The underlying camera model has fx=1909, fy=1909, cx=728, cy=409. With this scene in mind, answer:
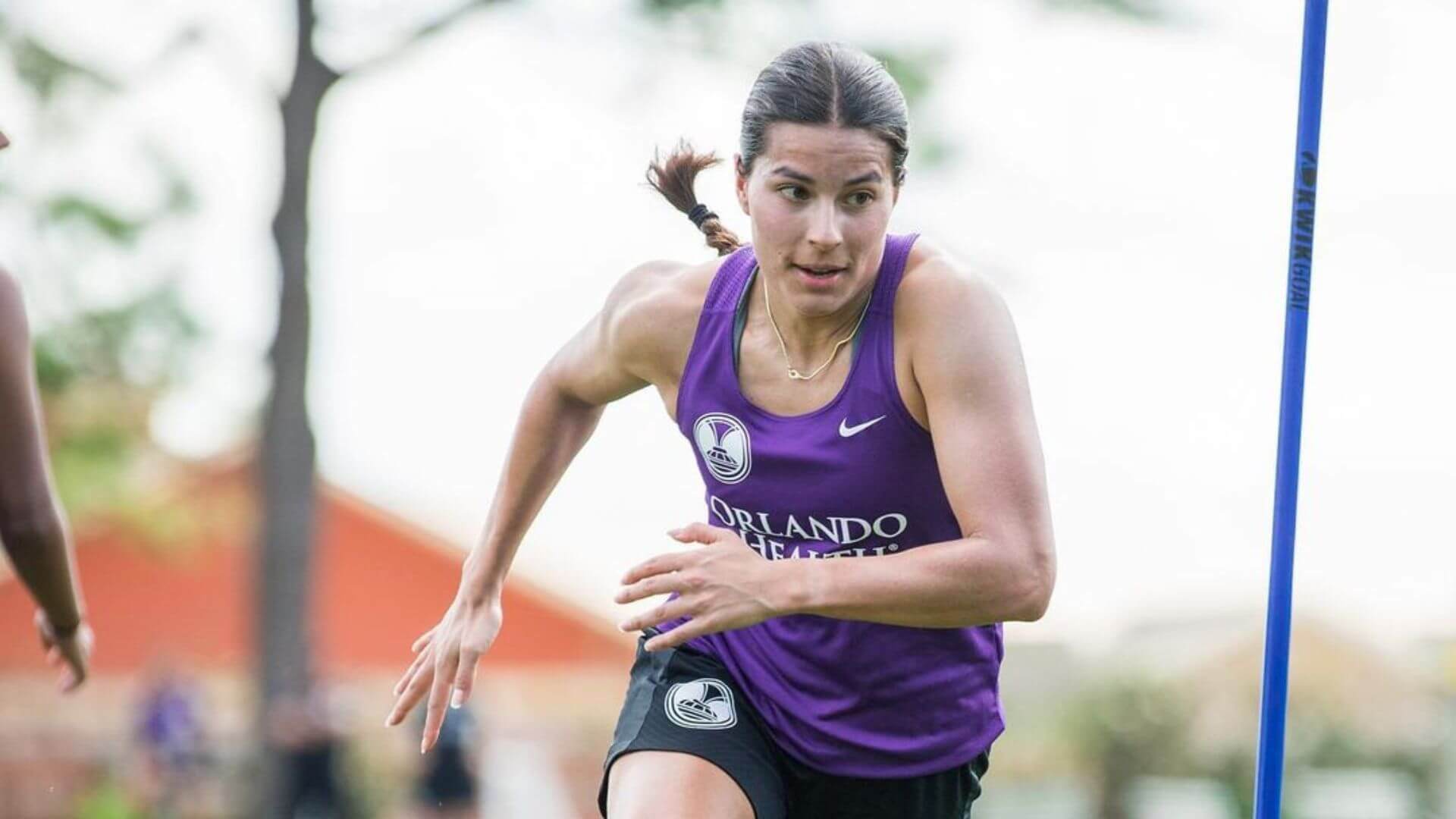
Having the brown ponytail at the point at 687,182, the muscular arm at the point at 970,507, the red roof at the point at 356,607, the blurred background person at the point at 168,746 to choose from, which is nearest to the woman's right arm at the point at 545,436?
the brown ponytail at the point at 687,182

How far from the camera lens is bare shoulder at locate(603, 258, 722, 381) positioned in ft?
11.5

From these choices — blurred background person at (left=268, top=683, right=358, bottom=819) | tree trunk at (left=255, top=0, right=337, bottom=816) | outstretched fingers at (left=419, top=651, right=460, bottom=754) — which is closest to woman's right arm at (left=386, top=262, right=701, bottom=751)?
outstretched fingers at (left=419, top=651, right=460, bottom=754)

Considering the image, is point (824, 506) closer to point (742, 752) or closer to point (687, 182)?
point (742, 752)

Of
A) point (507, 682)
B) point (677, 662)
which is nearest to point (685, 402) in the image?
point (677, 662)

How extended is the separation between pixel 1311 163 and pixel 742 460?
1200 millimetres

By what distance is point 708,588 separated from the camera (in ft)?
9.56

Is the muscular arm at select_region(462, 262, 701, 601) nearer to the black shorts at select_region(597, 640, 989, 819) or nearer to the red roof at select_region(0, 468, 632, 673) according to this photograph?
the black shorts at select_region(597, 640, 989, 819)

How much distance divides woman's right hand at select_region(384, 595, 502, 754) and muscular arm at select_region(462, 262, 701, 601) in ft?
0.15

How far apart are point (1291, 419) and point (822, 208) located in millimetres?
1000

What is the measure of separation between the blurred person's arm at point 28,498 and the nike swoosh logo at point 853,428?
56.4 inches

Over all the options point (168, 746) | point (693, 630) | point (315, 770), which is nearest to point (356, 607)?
point (168, 746)

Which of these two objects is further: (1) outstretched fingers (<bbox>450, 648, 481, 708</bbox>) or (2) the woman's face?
(1) outstretched fingers (<bbox>450, 648, 481, 708</bbox>)

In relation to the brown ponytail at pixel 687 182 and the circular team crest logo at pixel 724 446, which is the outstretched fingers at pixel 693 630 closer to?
the circular team crest logo at pixel 724 446

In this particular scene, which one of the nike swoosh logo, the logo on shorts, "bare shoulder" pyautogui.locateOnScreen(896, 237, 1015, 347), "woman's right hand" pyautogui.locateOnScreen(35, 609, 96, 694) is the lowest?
"woman's right hand" pyautogui.locateOnScreen(35, 609, 96, 694)
